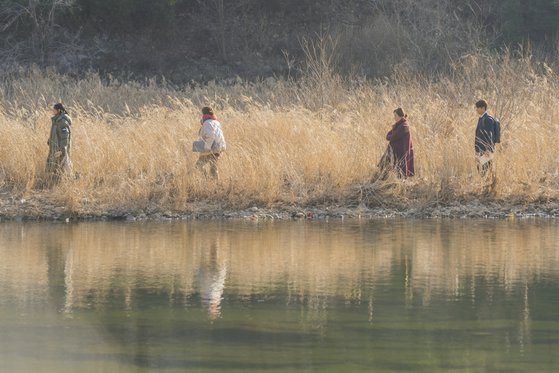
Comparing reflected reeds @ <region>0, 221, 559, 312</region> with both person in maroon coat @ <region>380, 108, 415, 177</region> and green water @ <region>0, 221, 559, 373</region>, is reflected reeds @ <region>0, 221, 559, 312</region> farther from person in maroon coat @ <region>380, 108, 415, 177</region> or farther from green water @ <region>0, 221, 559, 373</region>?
person in maroon coat @ <region>380, 108, 415, 177</region>

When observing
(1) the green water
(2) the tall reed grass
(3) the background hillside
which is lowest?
(1) the green water

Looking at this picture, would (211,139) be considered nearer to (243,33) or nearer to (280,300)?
(280,300)

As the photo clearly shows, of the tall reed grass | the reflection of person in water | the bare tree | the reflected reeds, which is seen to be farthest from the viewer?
the bare tree

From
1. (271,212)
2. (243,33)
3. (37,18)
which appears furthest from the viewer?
(243,33)

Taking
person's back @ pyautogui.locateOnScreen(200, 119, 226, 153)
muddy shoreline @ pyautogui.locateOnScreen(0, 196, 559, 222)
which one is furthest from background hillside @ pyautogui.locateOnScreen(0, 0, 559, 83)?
muddy shoreline @ pyautogui.locateOnScreen(0, 196, 559, 222)

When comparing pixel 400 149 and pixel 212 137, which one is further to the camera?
pixel 400 149

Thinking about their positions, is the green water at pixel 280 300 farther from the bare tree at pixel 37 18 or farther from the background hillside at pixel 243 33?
the bare tree at pixel 37 18

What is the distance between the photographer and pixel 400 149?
21172mm

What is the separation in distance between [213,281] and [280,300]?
1344mm

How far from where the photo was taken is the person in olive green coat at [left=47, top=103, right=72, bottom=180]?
2114 cm

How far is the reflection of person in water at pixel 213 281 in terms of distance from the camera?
11930mm

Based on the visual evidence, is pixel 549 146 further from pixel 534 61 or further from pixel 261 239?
pixel 534 61

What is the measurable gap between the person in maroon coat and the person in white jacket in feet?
9.15

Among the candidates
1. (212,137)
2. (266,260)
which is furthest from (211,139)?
(266,260)
